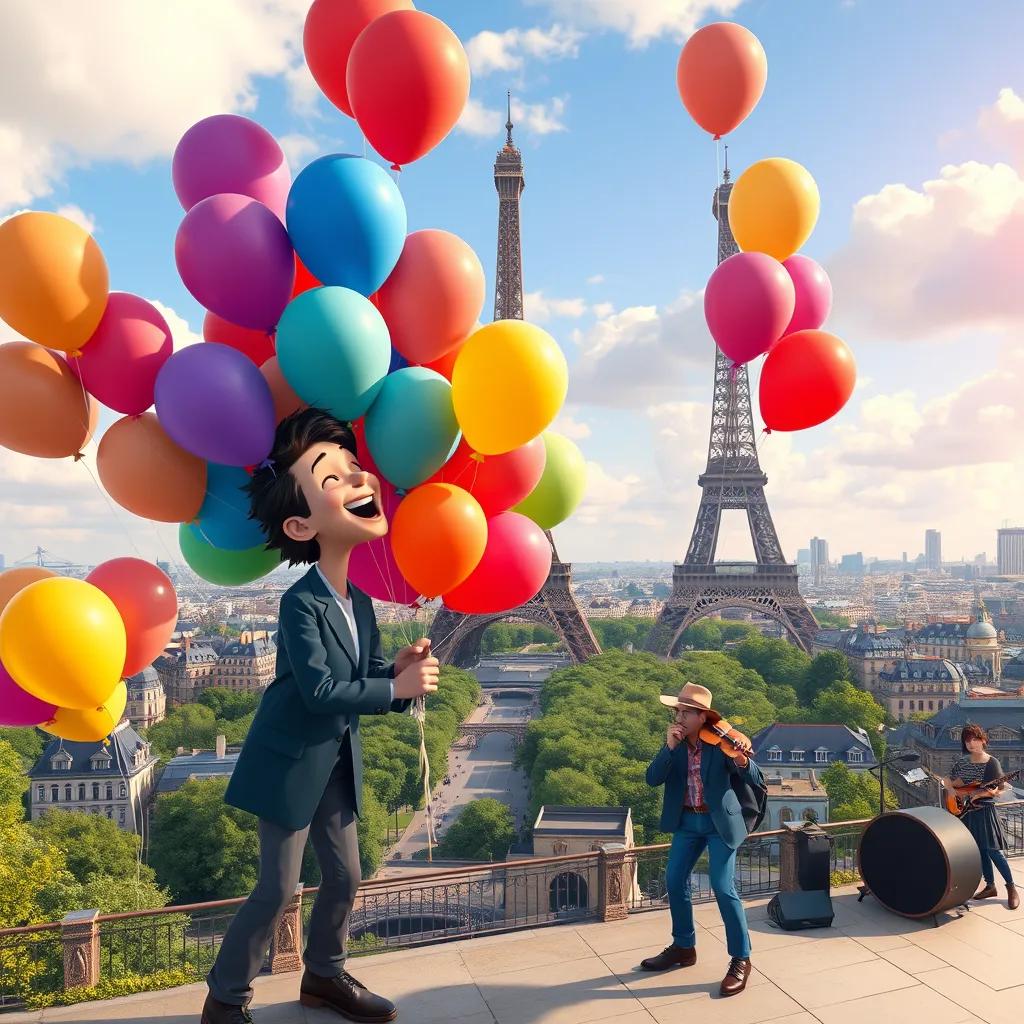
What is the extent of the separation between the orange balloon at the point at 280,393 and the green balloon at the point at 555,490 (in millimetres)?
1625

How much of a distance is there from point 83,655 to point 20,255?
→ 206 cm

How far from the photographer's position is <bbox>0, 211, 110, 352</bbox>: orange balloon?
4.49 metres

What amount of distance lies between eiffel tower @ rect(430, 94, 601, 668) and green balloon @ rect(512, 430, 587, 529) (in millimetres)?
36111

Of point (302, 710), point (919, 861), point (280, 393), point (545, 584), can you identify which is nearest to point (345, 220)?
point (280, 393)

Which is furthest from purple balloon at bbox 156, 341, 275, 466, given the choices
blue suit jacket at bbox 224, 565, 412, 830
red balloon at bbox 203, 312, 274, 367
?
blue suit jacket at bbox 224, 565, 412, 830

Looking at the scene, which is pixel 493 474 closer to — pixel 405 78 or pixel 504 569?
pixel 504 569

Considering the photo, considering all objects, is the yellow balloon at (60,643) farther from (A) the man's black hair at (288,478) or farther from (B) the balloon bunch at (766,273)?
(B) the balloon bunch at (766,273)

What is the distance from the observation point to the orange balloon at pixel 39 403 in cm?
477

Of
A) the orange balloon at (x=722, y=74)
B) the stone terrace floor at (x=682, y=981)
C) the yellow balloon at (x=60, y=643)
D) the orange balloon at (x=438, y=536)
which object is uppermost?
the orange balloon at (x=722, y=74)

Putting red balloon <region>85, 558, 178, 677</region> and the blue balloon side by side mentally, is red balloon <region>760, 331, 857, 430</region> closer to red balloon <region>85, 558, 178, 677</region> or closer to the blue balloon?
the blue balloon

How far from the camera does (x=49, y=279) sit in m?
4.50

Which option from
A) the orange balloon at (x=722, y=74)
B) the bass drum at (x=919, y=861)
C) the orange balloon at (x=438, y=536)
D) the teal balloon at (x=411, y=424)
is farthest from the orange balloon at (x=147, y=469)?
the bass drum at (x=919, y=861)

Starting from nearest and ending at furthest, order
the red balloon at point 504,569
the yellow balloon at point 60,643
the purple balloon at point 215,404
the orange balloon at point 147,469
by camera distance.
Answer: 1. the yellow balloon at point 60,643
2. the purple balloon at point 215,404
3. the orange balloon at point 147,469
4. the red balloon at point 504,569

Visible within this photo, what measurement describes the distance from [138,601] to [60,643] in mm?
646
